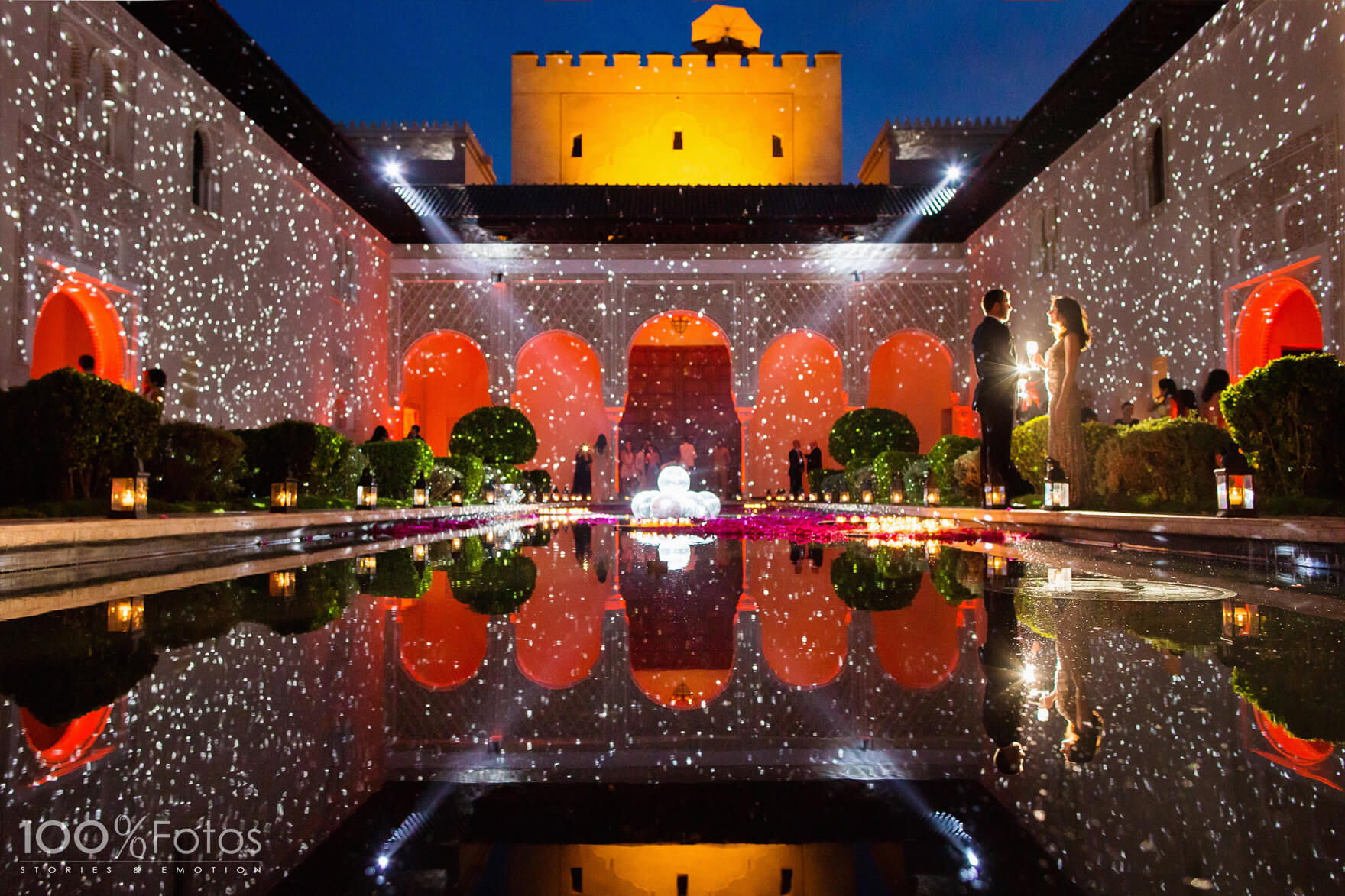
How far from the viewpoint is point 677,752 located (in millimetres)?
792

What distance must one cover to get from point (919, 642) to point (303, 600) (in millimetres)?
1459

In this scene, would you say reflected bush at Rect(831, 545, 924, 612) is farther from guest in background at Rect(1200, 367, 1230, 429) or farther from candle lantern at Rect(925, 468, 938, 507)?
guest in background at Rect(1200, 367, 1230, 429)

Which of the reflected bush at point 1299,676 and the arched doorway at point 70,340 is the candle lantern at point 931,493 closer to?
the reflected bush at point 1299,676

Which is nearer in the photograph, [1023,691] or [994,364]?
[1023,691]

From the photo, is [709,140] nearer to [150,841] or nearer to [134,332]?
[134,332]

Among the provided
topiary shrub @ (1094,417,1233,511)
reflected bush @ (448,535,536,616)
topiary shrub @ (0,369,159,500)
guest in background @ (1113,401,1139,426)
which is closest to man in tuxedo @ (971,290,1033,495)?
topiary shrub @ (1094,417,1233,511)

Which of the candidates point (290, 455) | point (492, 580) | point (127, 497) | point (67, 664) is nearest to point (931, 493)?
point (290, 455)

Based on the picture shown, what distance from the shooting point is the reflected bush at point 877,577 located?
2.00 metres

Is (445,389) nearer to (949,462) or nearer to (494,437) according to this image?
(494,437)

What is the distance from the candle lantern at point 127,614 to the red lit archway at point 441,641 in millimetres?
497

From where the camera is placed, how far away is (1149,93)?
8742 millimetres

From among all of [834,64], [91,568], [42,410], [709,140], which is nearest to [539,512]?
[42,410]

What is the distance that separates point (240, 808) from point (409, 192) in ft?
46.2

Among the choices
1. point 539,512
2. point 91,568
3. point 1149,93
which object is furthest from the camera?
point 539,512
